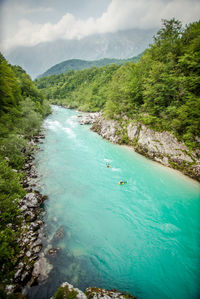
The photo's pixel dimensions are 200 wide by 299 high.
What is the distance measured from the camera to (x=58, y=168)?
15664 mm

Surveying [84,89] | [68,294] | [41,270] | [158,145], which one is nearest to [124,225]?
[68,294]

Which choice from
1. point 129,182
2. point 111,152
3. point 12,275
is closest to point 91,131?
point 111,152

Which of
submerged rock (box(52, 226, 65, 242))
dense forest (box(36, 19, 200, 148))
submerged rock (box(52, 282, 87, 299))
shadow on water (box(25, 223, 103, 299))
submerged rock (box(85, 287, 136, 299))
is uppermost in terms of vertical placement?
dense forest (box(36, 19, 200, 148))

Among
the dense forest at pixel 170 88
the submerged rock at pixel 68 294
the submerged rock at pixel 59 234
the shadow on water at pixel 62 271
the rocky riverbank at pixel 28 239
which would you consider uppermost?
the dense forest at pixel 170 88

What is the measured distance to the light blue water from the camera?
663cm

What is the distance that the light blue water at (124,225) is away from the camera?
663 centimetres

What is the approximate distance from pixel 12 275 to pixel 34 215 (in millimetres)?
3588

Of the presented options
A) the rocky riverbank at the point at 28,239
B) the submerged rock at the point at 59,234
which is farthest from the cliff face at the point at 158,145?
the rocky riverbank at the point at 28,239

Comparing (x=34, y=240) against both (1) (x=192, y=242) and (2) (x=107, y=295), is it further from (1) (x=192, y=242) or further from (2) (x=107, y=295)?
(1) (x=192, y=242)

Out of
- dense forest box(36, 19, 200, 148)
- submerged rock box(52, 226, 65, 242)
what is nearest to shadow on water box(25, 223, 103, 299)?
submerged rock box(52, 226, 65, 242)

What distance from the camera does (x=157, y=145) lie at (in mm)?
18344

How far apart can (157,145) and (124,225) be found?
41.6 ft

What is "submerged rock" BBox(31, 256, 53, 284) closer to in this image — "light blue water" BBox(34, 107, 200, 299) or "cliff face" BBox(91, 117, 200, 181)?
"light blue water" BBox(34, 107, 200, 299)

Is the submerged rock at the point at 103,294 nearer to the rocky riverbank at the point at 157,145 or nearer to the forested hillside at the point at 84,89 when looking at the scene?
the rocky riverbank at the point at 157,145
